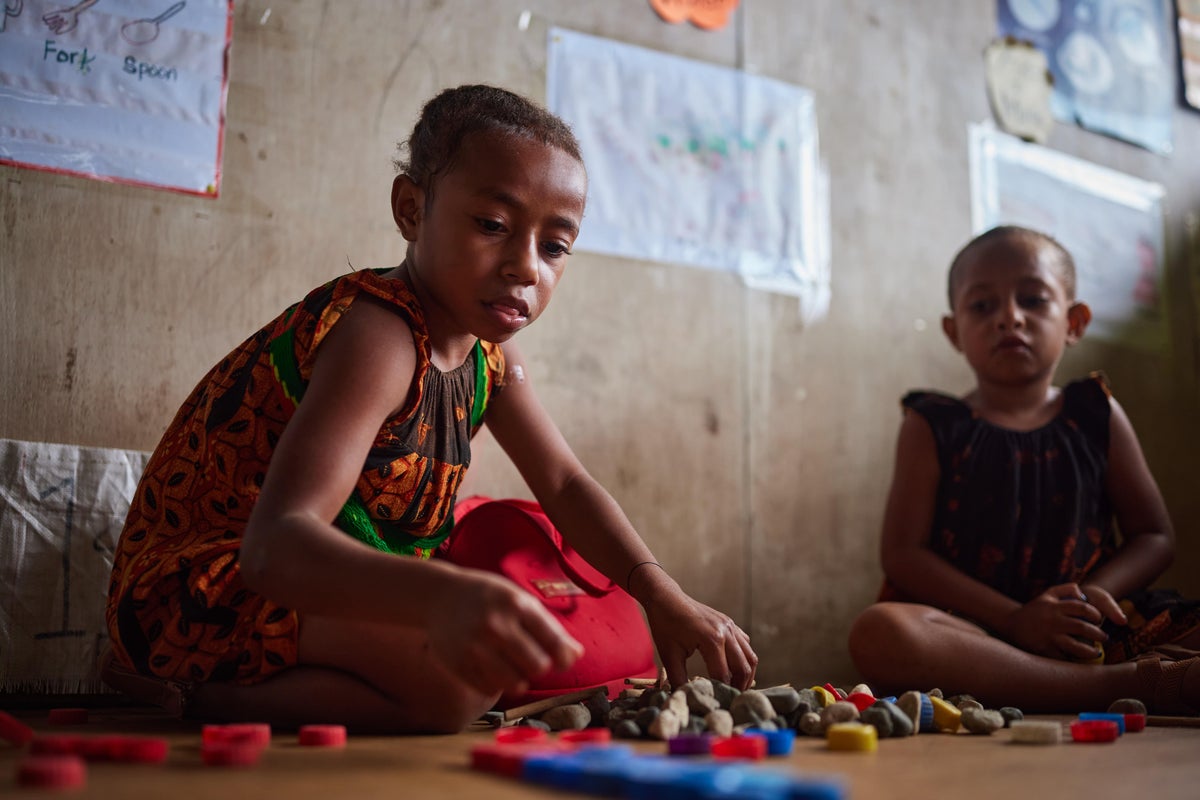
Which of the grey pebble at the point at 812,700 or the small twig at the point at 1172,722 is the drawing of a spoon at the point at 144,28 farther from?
the small twig at the point at 1172,722

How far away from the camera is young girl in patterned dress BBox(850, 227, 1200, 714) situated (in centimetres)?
139

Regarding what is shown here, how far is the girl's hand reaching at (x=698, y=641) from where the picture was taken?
1.07 m

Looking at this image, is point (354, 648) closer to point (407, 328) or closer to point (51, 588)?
point (407, 328)

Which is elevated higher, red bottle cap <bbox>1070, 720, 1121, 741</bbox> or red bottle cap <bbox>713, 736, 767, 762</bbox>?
red bottle cap <bbox>713, 736, 767, 762</bbox>

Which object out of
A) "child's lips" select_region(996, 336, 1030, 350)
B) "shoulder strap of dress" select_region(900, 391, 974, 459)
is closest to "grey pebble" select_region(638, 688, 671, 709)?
"shoulder strap of dress" select_region(900, 391, 974, 459)

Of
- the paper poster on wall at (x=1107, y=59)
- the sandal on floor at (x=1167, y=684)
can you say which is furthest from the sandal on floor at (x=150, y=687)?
the paper poster on wall at (x=1107, y=59)

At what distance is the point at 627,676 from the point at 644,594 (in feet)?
0.72

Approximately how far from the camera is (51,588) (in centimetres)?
132

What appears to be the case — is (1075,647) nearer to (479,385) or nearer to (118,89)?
(479,385)

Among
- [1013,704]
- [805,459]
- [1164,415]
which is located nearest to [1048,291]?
[805,459]

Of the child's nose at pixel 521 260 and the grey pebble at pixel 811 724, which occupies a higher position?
the child's nose at pixel 521 260

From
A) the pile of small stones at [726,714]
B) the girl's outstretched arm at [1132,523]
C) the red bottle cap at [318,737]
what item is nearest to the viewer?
the red bottle cap at [318,737]

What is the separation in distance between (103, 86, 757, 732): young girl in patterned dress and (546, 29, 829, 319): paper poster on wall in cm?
65

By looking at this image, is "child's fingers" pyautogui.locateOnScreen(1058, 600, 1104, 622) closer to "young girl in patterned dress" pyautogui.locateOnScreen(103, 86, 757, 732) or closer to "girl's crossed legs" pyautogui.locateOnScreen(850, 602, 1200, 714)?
"girl's crossed legs" pyautogui.locateOnScreen(850, 602, 1200, 714)
